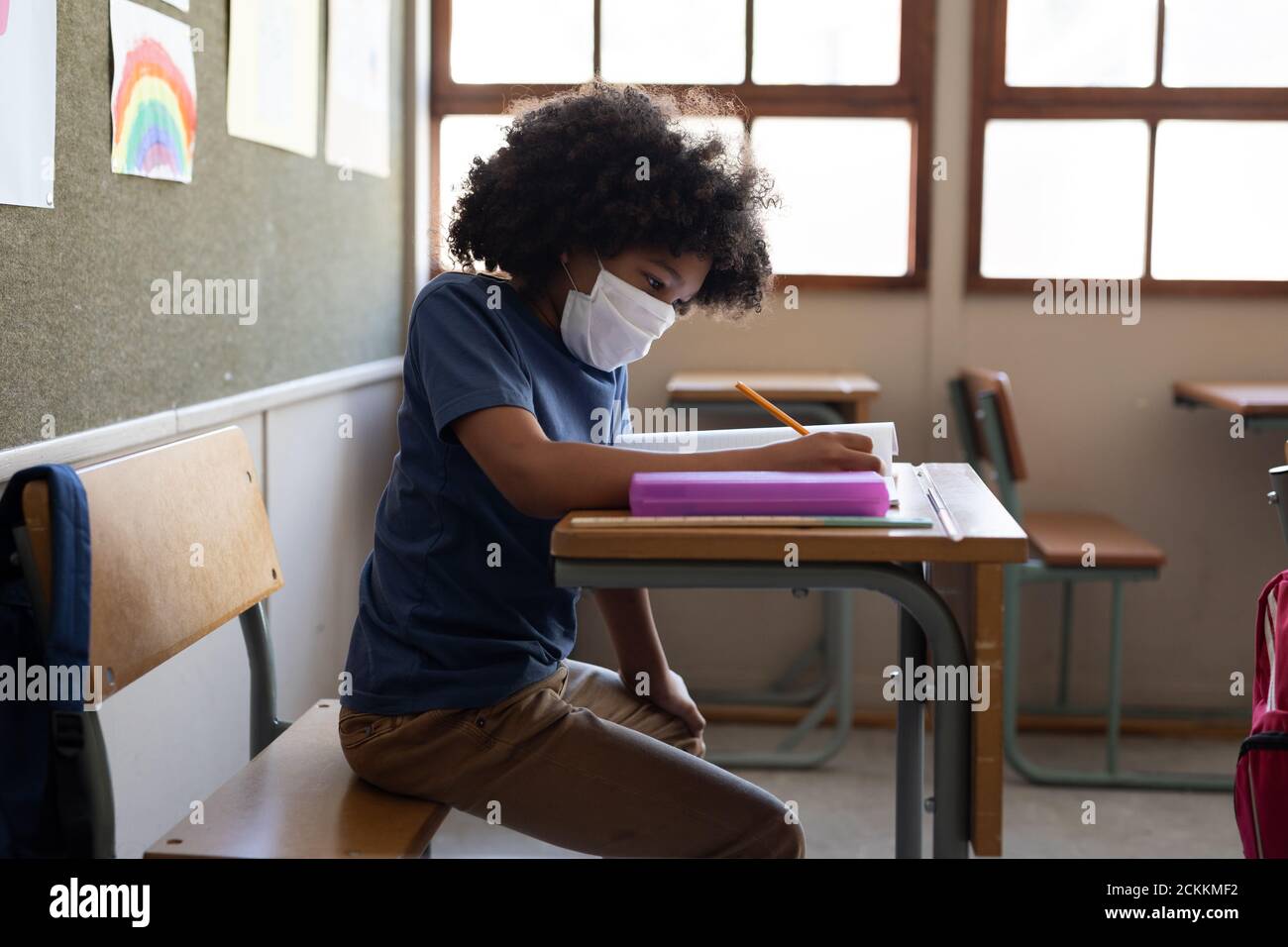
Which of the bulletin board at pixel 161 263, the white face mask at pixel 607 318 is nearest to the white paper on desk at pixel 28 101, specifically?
the bulletin board at pixel 161 263

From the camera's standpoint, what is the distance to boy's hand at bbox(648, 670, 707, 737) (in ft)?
5.16

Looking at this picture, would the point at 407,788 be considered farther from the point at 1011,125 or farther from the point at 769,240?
the point at 1011,125

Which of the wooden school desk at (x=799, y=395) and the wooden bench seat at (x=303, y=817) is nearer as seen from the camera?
the wooden bench seat at (x=303, y=817)

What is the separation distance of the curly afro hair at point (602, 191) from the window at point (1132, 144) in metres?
1.95

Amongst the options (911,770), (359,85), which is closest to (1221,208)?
(359,85)

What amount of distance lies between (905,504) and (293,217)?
1.55 metres

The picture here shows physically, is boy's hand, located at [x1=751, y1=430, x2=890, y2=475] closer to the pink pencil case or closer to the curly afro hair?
the pink pencil case

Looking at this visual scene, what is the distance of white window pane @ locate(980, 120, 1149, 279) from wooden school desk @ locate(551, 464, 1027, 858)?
7.62 feet

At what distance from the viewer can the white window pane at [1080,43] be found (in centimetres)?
320

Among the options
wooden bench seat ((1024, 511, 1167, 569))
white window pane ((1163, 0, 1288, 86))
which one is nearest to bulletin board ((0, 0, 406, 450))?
wooden bench seat ((1024, 511, 1167, 569))

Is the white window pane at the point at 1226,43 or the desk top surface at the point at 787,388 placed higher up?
the white window pane at the point at 1226,43

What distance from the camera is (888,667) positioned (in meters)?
3.34

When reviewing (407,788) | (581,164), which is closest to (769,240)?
(581,164)

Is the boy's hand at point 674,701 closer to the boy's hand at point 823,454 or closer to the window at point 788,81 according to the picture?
the boy's hand at point 823,454
